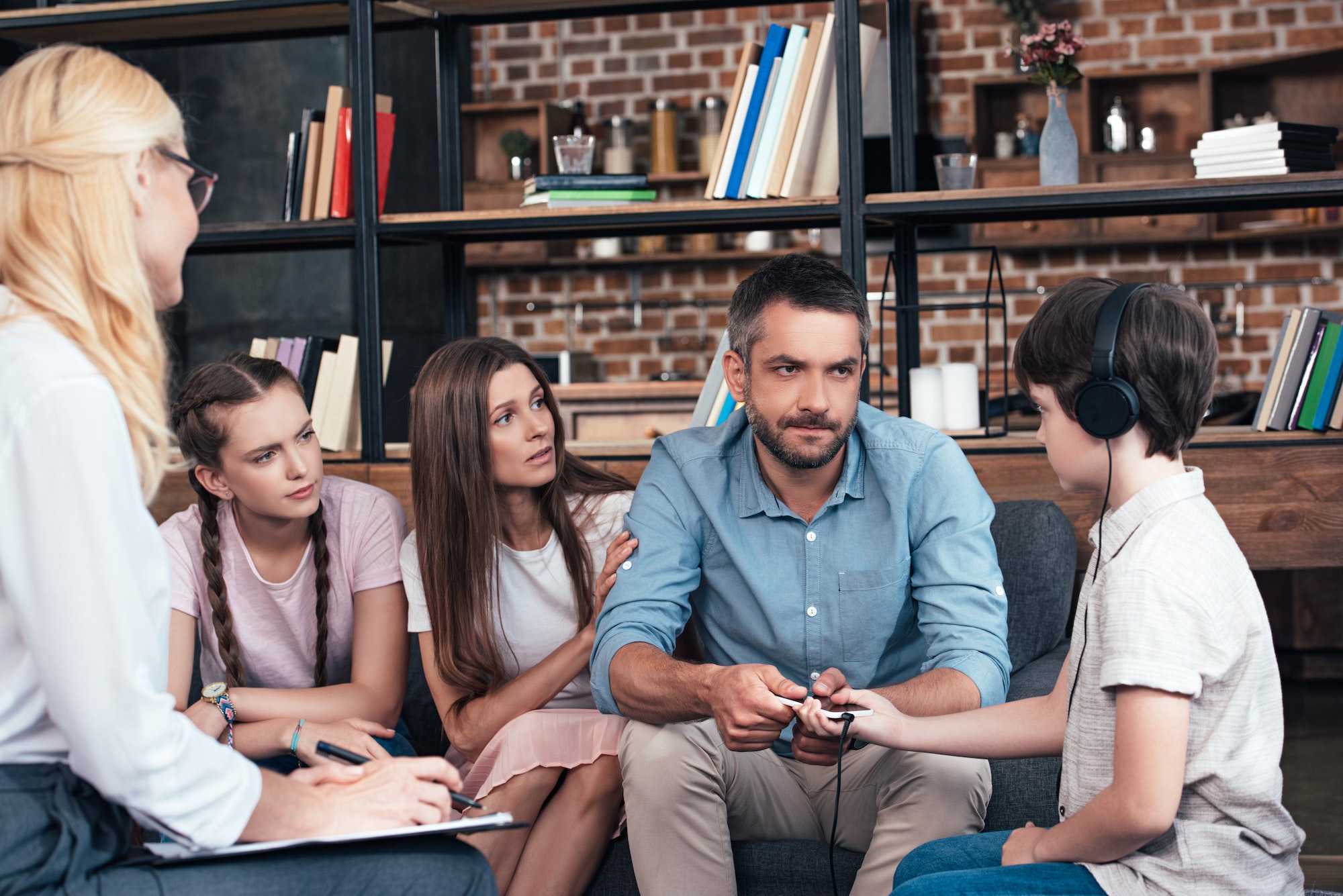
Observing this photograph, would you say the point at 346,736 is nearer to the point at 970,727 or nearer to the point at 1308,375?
the point at 970,727

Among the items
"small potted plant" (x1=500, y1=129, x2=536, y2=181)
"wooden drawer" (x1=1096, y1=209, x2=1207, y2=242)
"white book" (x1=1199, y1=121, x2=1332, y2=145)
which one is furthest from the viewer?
"small potted plant" (x1=500, y1=129, x2=536, y2=181)

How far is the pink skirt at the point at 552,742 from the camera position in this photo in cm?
171

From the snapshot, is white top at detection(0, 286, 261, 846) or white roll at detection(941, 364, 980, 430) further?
white roll at detection(941, 364, 980, 430)

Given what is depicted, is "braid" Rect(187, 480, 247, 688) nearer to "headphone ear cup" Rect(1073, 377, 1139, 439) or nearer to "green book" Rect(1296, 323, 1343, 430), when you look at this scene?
"headphone ear cup" Rect(1073, 377, 1139, 439)

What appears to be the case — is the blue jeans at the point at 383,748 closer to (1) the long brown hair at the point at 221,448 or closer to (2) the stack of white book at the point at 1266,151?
(1) the long brown hair at the point at 221,448

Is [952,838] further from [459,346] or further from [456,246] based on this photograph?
[456,246]

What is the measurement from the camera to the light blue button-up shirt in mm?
1685

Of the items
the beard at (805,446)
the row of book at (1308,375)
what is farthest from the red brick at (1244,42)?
the beard at (805,446)

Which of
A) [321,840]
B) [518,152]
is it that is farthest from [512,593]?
[518,152]

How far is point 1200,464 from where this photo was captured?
7.34 ft

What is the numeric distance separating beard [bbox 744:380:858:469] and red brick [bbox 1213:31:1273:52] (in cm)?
408

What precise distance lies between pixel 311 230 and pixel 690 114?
317 centimetres

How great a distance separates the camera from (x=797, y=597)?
68.5 inches

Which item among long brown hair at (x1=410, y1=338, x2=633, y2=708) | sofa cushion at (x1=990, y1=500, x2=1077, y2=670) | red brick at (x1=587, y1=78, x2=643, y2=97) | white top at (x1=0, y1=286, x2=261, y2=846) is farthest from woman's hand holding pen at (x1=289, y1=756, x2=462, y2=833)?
red brick at (x1=587, y1=78, x2=643, y2=97)
